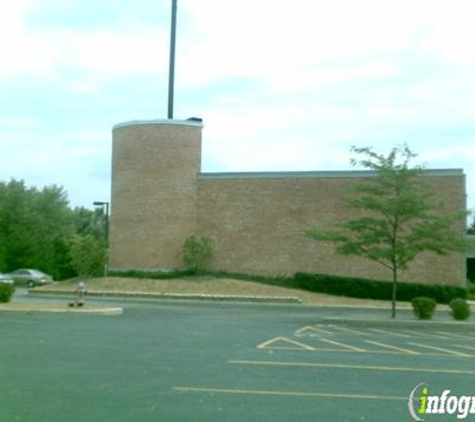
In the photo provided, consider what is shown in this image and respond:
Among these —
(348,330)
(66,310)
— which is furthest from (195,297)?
(348,330)

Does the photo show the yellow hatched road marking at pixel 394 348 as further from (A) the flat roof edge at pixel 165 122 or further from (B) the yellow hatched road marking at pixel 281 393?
(A) the flat roof edge at pixel 165 122

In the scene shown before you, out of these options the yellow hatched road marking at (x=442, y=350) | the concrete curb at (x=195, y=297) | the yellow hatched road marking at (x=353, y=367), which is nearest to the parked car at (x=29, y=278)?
the concrete curb at (x=195, y=297)

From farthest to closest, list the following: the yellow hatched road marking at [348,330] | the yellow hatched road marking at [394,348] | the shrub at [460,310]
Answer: the shrub at [460,310] < the yellow hatched road marking at [348,330] < the yellow hatched road marking at [394,348]

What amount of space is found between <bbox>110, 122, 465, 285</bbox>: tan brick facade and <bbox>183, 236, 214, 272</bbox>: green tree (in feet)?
2.41

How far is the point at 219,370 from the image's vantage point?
41.8ft

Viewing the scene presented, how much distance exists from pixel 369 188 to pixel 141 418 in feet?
63.5

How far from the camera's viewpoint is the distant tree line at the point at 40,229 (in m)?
60.2

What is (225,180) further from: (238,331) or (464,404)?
(464,404)

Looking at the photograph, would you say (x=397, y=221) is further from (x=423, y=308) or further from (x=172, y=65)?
(x=172, y=65)

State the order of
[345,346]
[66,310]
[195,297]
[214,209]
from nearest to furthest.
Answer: [345,346], [66,310], [195,297], [214,209]

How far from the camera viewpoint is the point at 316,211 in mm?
42938
